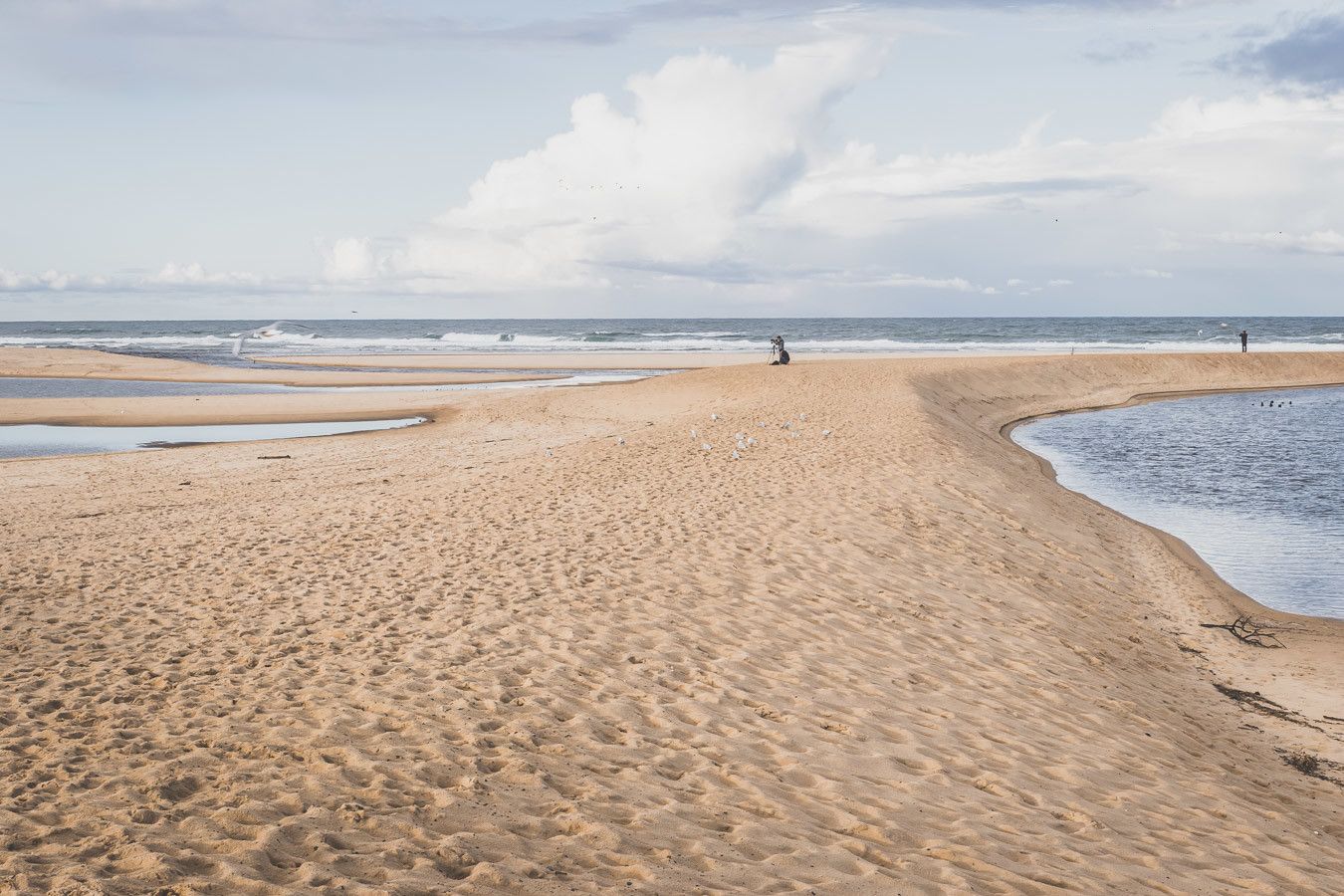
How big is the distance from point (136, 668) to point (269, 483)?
9494 mm

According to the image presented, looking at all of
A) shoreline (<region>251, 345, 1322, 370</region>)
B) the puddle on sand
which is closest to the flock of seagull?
the puddle on sand

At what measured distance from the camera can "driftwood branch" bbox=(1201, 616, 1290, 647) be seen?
32.4 feet

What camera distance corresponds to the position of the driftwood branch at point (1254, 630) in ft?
32.4

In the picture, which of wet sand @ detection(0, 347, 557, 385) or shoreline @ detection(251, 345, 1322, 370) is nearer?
wet sand @ detection(0, 347, 557, 385)

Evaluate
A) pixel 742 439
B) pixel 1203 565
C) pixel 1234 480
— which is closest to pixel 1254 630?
pixel 1203 565

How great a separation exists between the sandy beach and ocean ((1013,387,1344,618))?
42.5 inches

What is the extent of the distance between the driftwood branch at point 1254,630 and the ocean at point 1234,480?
81cm

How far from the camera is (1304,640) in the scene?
32.5ft

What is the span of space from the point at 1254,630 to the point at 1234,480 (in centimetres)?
1060

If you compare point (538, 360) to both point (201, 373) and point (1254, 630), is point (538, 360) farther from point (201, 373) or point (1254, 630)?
point (1254, 630)

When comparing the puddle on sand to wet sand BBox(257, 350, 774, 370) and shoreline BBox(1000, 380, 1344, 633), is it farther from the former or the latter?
wet sand BBox(257, 350, 774, 370)

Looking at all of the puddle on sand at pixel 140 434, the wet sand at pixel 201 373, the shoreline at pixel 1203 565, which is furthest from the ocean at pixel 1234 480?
the wet sand at pixel 201 373

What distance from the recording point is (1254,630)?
10.2 metres

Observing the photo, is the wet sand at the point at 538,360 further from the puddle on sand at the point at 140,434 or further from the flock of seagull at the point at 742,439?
the flock of seagull at the point at 742,439
